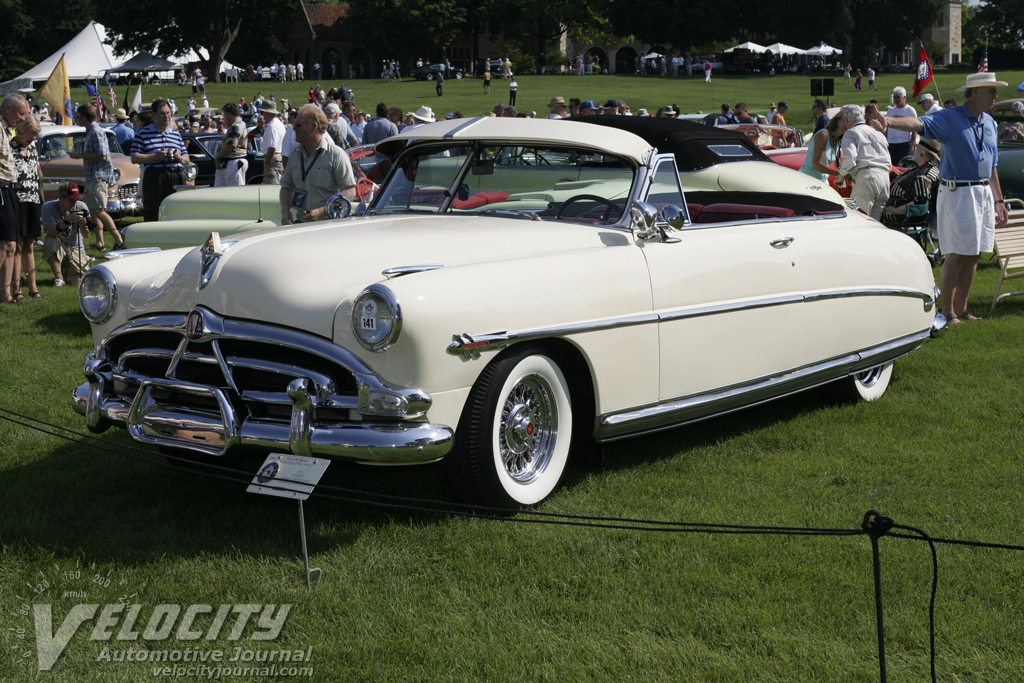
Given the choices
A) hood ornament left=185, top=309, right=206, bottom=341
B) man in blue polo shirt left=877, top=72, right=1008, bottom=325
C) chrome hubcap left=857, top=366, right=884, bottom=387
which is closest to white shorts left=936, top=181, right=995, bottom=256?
man in blue polo shirt left=877, top=72, right=1008, bottom=325

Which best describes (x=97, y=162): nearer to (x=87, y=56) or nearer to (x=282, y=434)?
(x=282, y=434)

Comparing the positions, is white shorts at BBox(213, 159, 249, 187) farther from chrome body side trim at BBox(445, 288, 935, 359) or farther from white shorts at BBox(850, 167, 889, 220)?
chrome body side trim at BBox(445, 288, 935, 359)

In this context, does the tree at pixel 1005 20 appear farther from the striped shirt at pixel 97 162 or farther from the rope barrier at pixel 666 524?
the rope barrier at pixel 666 524

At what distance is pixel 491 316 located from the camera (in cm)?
414

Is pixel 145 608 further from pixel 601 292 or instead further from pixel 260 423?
pixel 601 292

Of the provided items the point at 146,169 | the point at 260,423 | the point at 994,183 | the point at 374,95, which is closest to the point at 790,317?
the point at 260,423

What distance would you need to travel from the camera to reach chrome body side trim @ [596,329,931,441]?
4758 millimetres

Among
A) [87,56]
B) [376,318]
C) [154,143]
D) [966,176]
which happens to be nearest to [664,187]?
[376,318]

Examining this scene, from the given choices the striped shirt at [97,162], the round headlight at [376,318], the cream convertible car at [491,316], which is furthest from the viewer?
the striped shirt at [97,162]

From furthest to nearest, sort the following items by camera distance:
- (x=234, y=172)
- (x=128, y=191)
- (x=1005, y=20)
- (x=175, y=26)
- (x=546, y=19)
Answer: (x=1005, y=20)
(x=546, y=19)
(x=175, y=26)
(x=128, y=191)
(x=234, y=172)

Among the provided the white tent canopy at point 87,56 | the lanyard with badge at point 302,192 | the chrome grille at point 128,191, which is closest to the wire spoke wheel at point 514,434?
the lanyard with badge at point 302,192

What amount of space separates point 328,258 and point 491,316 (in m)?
0.71

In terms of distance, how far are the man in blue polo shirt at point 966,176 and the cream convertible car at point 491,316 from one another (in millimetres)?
2389

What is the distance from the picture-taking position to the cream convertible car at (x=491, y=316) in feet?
13.0
